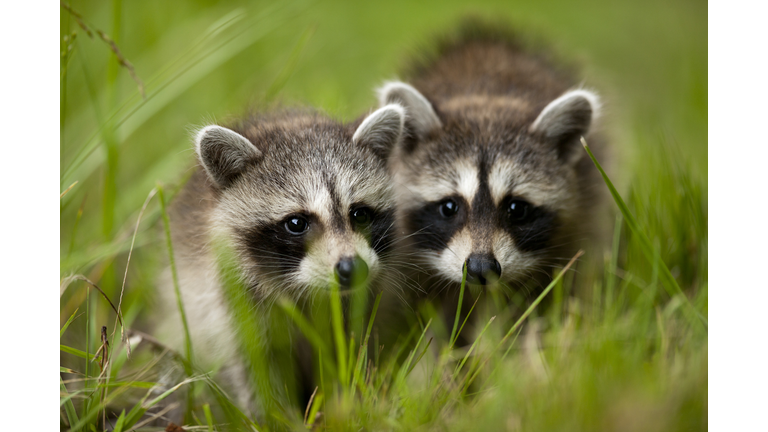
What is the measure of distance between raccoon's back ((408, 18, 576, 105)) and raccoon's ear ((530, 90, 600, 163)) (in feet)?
1.91

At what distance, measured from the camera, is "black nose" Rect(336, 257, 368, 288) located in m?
3.28

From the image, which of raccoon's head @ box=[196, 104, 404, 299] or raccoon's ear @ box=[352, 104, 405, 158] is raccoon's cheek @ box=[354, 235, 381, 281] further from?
raccoon's ear @ box=[352, 104, 405, 158]

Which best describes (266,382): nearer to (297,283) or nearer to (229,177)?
(297,283)

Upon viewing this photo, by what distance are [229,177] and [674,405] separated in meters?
2.68

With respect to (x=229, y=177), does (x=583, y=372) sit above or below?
below

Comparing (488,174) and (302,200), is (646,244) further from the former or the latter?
(302,200)

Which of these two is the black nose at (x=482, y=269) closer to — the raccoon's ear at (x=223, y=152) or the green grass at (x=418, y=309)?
the green grass at (x=418, y=309)

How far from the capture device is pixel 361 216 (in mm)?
3730

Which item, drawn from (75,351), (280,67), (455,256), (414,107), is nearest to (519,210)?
(455,256)

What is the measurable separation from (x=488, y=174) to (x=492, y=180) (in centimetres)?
5

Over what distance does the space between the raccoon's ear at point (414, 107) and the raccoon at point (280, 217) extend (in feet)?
1.41

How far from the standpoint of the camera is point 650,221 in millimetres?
4691

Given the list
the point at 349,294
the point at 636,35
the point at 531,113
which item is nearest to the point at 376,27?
the point at 636,35

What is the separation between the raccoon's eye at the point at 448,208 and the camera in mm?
4289
